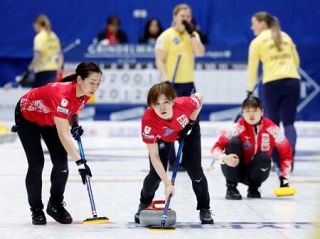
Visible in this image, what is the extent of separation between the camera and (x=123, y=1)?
1436 centimetres

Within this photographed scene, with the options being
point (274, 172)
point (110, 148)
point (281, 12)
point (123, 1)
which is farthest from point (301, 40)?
point (274, 172)

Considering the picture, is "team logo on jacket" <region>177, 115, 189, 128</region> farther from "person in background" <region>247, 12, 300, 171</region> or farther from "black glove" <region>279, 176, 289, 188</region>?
"person in background" <region>247, 12, 300, 171</region>

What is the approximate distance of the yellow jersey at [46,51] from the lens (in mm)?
12727

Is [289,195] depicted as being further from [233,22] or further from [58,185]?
[233,22]

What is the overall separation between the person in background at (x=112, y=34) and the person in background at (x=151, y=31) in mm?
304

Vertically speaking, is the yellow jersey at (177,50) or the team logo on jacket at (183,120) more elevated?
the yellow jersey at (177,50)

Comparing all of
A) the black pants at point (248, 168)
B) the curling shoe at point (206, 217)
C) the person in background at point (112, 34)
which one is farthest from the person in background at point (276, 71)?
the person in background at point (112, 34)

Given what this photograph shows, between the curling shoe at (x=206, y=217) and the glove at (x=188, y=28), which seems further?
the glove at (x=188, y=28)

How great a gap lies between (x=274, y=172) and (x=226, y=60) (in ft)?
14.5

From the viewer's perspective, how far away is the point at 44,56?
41.9 ft

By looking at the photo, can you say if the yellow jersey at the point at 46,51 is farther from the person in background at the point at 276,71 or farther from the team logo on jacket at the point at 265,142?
the team logo on jacket at the point at 265,142

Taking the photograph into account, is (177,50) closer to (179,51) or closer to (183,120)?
(179,51)

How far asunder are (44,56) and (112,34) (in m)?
1.42

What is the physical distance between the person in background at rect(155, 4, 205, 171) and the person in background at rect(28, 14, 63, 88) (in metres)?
3.51
